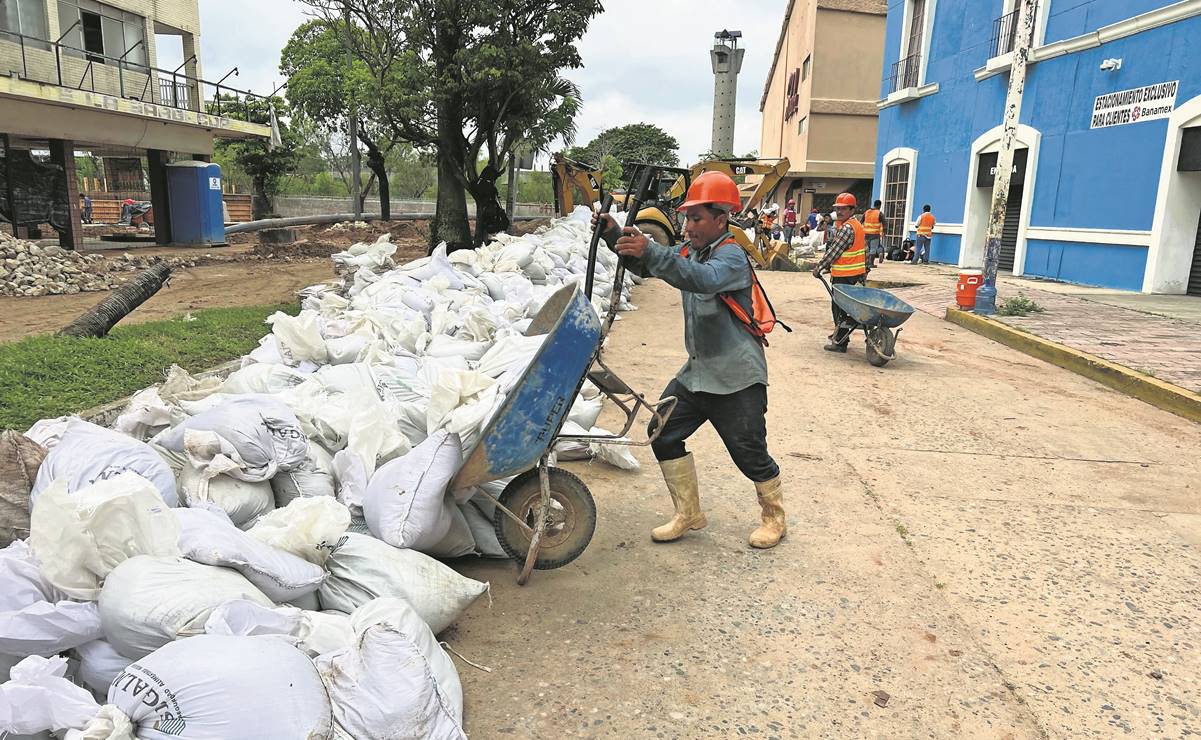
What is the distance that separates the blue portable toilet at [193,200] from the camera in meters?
19.2

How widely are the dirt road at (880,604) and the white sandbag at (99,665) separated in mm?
866

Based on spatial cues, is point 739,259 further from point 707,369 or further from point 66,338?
point 66,338

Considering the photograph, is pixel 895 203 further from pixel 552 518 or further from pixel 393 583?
pixel 393 583

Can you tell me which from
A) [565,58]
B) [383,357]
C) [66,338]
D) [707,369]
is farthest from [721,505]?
[565,58]

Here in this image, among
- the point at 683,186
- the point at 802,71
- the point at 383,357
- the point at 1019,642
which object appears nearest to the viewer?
the point at 1019,642

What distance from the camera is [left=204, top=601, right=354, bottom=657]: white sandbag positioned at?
1816 mm

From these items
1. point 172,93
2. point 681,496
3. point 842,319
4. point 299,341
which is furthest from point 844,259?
point 172,93

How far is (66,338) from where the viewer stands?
5688mm

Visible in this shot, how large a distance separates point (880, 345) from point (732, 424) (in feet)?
13.8

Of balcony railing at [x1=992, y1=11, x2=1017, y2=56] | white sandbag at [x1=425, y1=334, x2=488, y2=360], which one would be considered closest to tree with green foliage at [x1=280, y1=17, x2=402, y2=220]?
balcony railing at [x1=992, y1=11, x2=1017, y2=56]

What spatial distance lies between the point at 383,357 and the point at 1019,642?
305 centimetres

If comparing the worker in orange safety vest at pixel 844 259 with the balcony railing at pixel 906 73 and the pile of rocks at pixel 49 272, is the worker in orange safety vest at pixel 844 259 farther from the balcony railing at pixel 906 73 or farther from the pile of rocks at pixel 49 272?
the balcony railing at pixel 906 73

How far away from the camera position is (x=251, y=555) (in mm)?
2131

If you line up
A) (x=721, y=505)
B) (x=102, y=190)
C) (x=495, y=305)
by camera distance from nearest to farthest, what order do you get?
1. (x=721, y=505)
2. (x=495, y=305)
3. (x=102, y=190)
